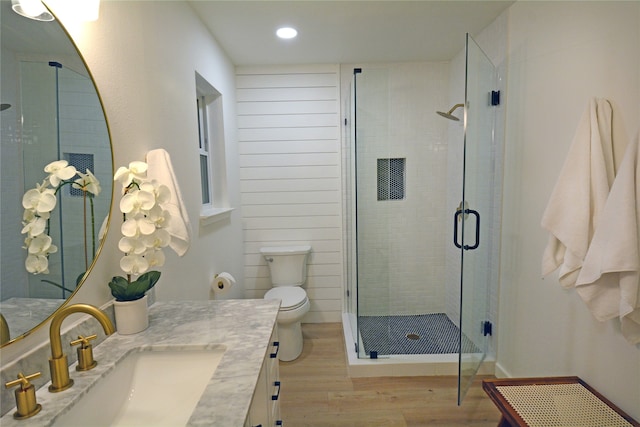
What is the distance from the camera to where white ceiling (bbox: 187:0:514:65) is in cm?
200

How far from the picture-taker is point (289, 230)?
3.14m

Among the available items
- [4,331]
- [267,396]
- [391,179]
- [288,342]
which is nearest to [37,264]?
[4,331]

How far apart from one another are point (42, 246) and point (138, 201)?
0.26 m

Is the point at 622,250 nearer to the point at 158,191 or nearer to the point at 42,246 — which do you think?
the point at 158,191

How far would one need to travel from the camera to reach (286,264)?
296cm

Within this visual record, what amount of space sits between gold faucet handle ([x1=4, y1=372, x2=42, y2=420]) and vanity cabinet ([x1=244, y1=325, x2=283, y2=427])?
18.7 inches

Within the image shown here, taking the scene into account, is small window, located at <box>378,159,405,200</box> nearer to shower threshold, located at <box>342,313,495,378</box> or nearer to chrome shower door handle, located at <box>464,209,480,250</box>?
chrome shower door handle, located at <box>464,209,480,250</box>

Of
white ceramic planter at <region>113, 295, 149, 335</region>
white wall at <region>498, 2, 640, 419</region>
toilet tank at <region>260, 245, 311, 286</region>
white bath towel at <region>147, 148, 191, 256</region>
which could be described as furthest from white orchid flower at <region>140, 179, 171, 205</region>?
toilet tank at <region>260, 245, 311, 286</region>

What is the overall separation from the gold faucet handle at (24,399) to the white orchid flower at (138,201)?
485 mm

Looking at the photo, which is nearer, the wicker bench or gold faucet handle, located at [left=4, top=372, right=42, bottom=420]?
gold faucet handle, located at [left=4, top=372, right=42, bottom=420]

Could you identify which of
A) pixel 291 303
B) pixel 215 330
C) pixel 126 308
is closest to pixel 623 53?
pixel 215 330

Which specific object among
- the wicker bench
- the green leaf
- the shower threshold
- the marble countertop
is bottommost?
the shower threshold

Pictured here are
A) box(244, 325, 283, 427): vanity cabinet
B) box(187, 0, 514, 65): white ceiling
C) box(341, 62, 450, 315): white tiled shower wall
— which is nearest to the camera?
box(244, 325, 283, 427): vanity cabinet

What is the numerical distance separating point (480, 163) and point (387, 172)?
2.50 ft
